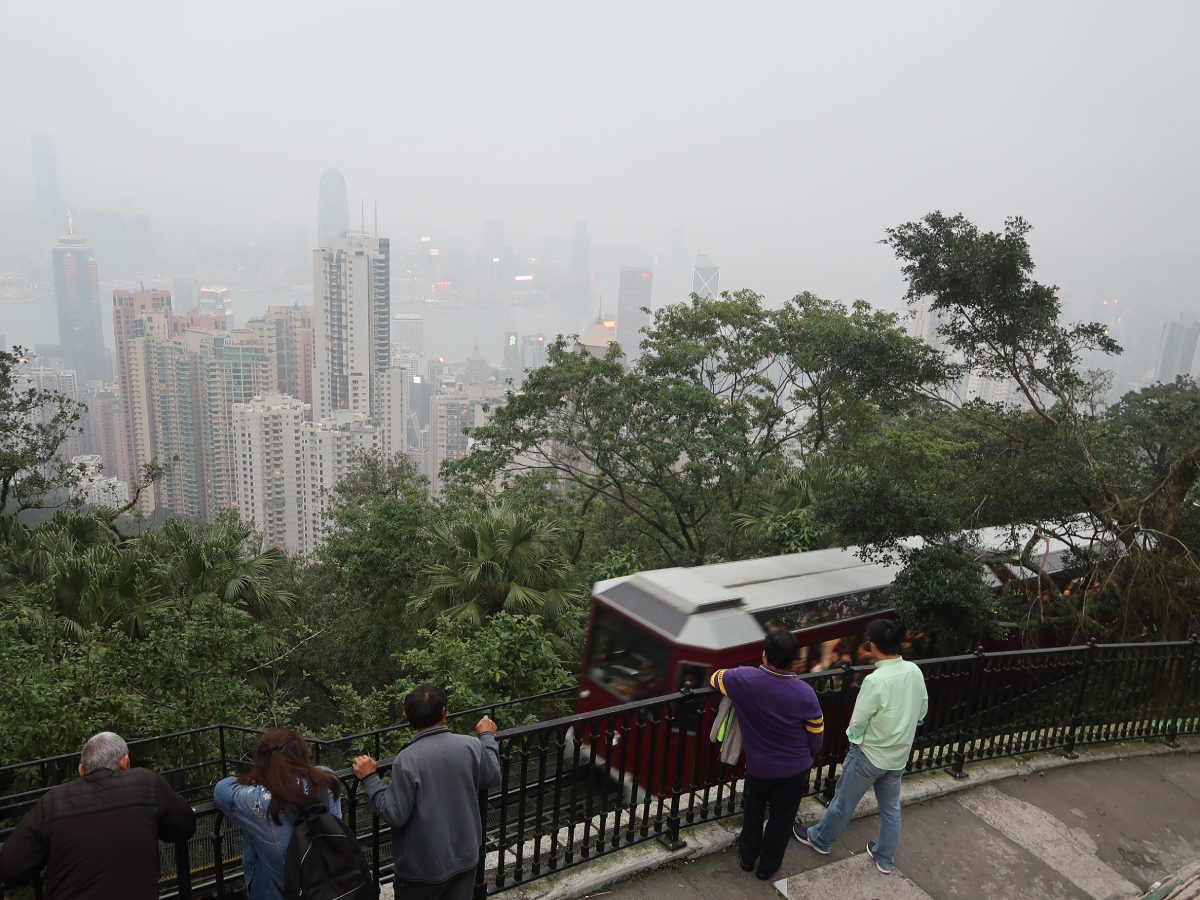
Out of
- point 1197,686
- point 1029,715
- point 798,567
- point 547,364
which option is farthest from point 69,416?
point 1197,686

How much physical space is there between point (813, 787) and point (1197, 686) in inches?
158

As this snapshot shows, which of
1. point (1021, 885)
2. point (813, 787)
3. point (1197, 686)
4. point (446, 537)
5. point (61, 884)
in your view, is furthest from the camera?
point (446, 537)

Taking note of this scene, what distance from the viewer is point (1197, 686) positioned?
6570 mm

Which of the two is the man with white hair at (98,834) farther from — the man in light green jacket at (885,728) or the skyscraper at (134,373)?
the skyscraper at (134,373)

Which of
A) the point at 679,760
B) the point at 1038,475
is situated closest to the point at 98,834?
the point at 679,760

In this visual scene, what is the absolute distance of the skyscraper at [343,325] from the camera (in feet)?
374

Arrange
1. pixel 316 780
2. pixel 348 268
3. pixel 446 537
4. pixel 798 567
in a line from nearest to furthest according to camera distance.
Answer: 1. pixel 316 780
2. pixel 798 567
3. pixel 446 537
4. pixel 348 268

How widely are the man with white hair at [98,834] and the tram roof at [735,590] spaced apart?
5600 millimetres

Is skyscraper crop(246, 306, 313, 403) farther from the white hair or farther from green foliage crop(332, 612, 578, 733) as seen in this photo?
the white hair

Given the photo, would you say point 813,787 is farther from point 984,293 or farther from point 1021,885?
point 984,293

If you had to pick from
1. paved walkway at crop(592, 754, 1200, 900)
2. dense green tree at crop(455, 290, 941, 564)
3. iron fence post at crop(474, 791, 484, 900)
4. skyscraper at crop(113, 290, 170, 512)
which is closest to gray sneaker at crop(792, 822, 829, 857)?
paved walkway at crop(592, 754, 1200, 900)

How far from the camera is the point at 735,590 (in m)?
8.47

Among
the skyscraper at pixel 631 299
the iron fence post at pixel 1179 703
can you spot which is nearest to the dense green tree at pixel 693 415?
the iron fence post at pixel 1179 703

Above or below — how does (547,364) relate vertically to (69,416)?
above
